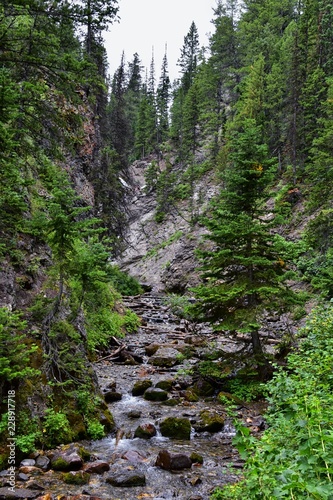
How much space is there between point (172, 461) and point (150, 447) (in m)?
1.13

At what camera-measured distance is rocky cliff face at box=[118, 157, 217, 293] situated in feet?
117

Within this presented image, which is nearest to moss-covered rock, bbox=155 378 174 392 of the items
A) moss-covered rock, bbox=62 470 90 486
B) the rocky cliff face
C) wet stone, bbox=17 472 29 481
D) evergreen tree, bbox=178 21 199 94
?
moss-covered rock, bbox=62 470 90 486

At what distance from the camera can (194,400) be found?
11008mm

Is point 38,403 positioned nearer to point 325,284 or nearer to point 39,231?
point 39,231

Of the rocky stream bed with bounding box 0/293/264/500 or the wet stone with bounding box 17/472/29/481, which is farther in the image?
the rocky stream bed with bounding box 0/293/264/500

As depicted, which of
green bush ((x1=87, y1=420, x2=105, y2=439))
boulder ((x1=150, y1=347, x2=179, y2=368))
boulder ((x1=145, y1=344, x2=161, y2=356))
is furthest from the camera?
boulder ((x1=145, y1=344, x2=161, y2=356))

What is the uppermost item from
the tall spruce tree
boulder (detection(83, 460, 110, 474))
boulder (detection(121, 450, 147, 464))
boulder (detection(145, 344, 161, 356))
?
the tall spruce tree

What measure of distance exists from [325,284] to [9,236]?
10672 millimetres

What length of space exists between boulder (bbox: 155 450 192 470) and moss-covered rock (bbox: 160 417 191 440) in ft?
4.95

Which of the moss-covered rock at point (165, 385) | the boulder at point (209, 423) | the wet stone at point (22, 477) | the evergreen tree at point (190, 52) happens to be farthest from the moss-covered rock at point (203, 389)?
the evergreen tree at point (190, 52)

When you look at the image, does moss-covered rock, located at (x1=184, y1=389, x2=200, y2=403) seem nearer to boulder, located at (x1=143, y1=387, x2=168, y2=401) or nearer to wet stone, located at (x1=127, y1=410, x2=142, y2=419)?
boulder, located at (x1=143, y1=387, x2=168, y2=401)

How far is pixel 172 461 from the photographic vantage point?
23.1 ft

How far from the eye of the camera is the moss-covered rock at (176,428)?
864 cm

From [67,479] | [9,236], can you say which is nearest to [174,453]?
[67,479]
